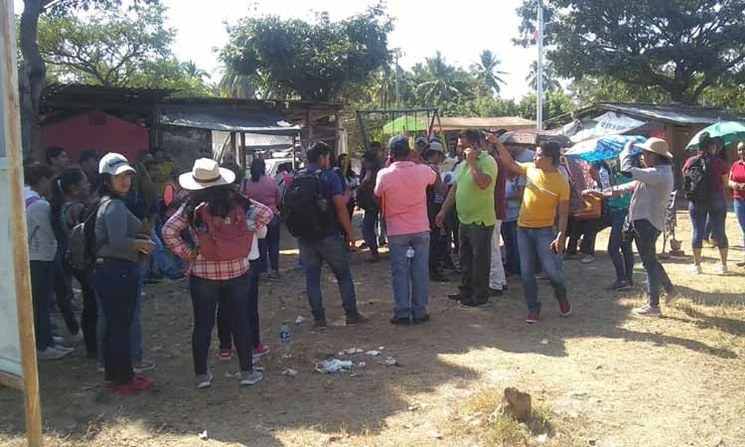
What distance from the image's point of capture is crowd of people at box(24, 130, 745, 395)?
4.64 meters

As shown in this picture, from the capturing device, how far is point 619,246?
7531 mm

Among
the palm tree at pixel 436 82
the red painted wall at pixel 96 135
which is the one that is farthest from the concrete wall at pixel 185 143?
the palm tree at pixel 436 82

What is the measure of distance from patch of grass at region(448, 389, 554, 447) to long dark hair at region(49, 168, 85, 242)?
3380 mm

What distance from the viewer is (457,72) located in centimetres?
6581

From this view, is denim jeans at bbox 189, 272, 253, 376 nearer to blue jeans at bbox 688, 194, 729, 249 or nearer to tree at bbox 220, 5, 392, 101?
blue jeans at bbox 688, 194, 729, 249

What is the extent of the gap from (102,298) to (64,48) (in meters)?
25.1

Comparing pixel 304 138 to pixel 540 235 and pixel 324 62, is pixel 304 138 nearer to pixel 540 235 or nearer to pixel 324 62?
pixel 324 62

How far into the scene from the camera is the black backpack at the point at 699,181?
8211mm

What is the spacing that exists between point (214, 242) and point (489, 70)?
7278 centimetres

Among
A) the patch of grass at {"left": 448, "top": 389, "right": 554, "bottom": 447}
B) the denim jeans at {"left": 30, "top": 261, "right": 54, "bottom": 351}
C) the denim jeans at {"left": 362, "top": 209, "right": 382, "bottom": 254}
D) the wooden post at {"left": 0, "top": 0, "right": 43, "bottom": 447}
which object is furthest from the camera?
the denim jeans at {"left": 362, "top": 209, "right": 382, "bottom": 254}

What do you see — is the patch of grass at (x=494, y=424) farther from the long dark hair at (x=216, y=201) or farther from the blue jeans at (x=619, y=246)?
the blue jeans at (x=619, y=246)

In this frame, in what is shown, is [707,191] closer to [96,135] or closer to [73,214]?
[73,214]

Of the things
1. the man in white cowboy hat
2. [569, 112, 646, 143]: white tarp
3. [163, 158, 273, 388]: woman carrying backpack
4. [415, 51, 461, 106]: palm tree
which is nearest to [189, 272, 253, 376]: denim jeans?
[163, 158, 273, 388]: woman carrying backpack

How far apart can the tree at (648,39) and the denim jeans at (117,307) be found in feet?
73.7
